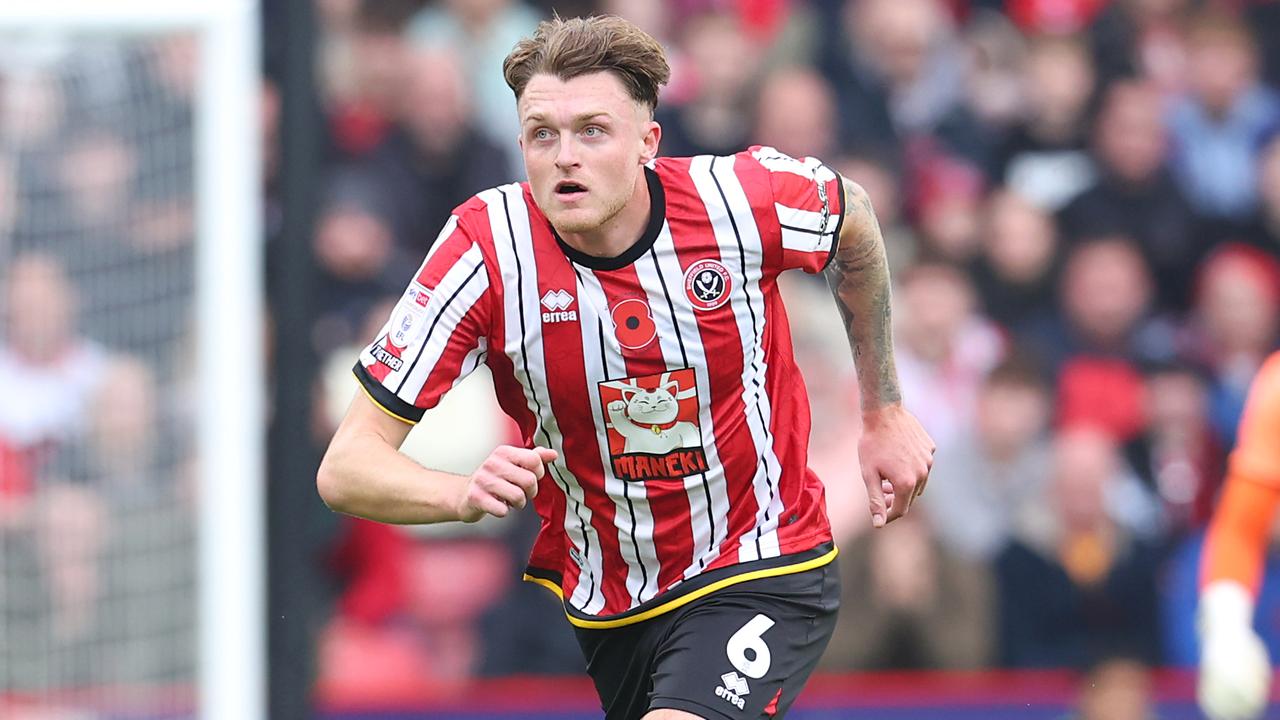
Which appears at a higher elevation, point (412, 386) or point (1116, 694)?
point (412, 386)

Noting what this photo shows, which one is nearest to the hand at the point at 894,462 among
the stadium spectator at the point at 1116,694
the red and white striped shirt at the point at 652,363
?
the red and white striped shirt at the point at 652,363

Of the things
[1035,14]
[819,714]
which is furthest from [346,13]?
[819,714]

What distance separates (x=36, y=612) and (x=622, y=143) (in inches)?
135

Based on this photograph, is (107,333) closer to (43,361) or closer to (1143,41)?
(43,361)

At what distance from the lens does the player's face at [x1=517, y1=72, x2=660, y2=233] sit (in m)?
3.93

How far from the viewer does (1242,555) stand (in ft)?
15.6

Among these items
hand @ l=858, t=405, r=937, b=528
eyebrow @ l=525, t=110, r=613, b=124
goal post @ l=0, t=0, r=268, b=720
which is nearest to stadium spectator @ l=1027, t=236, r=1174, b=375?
goal post @ l=0, t=0, r=268, b=720

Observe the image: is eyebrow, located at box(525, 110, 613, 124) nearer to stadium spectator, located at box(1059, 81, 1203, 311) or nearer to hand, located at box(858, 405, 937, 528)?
hand, located at box(858, 405, 937, 528)

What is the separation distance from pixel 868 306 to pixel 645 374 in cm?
74

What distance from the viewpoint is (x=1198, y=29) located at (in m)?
9.52

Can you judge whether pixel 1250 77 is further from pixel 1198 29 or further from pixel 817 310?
pixel 817 310

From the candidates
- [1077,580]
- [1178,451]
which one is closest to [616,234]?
[1077,580]

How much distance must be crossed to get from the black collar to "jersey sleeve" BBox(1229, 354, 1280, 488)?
1.82 meters

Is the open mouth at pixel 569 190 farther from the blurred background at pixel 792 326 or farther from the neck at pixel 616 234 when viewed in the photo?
the blurred background at pixel 792 326
